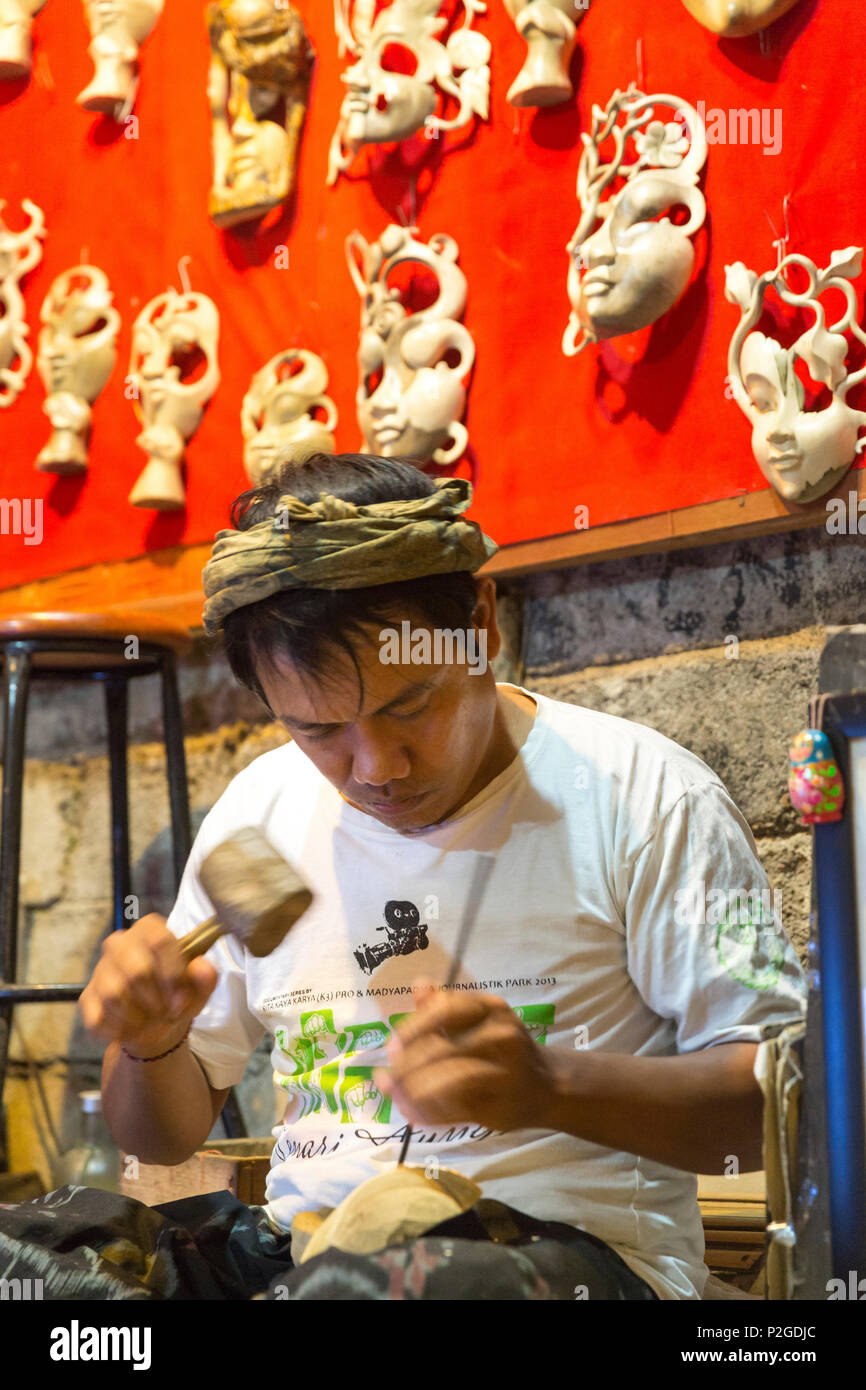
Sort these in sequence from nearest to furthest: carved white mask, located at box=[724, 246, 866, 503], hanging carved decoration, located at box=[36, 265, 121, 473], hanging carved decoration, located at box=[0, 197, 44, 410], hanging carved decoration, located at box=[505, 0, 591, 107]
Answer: carved white mask, located at box=[724, 246, 866, 503] < hanging carved decoration, located at box=[505, 0, 591, 107] < hanging carved decoration, located at box=[36, 265, 121, 473] < hanging carved decoration, located at box=[0, 197, 44, 410]

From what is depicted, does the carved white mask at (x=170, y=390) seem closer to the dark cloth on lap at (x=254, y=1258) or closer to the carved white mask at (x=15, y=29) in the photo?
the carved white mask at (x=15, y=29)

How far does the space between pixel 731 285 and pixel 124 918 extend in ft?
5.31

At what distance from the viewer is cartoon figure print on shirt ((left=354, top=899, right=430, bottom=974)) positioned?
4.13 feet

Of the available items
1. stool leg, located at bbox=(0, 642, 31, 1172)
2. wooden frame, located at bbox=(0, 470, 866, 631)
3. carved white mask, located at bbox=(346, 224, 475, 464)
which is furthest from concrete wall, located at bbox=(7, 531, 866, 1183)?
stool leg, located at bbox=(0, 642, 31, 1172)

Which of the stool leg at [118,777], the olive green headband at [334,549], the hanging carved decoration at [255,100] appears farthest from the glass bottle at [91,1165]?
the hanging carved decoration at [255,100]

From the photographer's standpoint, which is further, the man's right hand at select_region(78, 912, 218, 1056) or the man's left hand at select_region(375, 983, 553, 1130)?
the man's right hand at select_region(78, 912, 218, 1056)

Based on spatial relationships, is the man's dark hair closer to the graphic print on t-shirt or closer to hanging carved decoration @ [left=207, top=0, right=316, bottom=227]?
the graphic print on t-shirt

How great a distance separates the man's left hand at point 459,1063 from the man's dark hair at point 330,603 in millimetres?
339

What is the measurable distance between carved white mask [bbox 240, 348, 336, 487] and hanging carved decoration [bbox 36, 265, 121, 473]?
54 centimetres

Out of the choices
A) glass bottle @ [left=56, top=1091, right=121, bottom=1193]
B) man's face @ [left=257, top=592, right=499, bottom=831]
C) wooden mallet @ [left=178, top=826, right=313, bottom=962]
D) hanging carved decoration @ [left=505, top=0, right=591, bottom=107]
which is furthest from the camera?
glass bottle @ [left=56, top=1091, right=121, bottom=1193]

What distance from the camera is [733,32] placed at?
2010 millimetres

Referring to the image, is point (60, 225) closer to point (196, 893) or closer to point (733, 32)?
point (733, 32)

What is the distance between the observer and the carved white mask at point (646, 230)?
2037 mm
